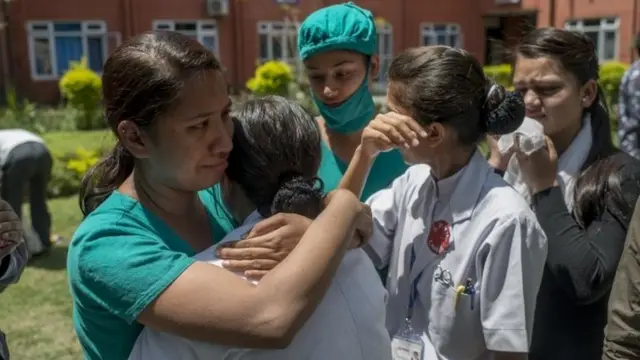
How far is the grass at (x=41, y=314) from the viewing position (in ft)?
13.9

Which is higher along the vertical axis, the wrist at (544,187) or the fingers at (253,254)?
the fingers at (253,254)

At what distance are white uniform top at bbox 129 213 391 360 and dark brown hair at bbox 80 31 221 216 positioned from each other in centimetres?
29

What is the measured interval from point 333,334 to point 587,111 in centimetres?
117

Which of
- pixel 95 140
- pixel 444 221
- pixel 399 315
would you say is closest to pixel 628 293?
pixel 444 221

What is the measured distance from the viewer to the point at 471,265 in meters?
1.69

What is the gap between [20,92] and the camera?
718 inches

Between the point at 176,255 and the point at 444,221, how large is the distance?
758 mm

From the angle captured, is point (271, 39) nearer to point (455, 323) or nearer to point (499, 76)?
point (499, 76)

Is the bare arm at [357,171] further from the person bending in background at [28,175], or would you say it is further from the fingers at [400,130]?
the person bending in background at [28,175]

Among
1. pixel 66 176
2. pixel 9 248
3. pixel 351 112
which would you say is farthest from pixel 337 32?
pixel 66 176

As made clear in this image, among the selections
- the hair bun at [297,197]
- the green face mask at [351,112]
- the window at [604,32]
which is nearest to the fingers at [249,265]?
the hair bun at [297,197]

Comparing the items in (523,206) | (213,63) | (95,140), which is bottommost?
(95,140)

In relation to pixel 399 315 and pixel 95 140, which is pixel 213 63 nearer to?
pixel 399 315

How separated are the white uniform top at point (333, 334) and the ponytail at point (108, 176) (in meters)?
0.29
